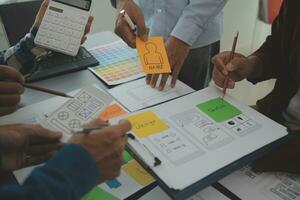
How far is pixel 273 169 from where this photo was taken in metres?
0.74

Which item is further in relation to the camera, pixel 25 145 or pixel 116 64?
pixel 116 64

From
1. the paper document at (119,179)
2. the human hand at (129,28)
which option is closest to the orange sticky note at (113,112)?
the paper document at (119,179)

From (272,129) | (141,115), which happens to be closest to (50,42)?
(141,115)

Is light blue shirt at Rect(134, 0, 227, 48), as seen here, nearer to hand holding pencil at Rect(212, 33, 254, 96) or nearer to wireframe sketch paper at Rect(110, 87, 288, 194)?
hand holding pencil at Rect(212, 33, 254, 96)

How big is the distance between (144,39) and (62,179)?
552mm

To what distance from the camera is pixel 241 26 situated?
9.14ft

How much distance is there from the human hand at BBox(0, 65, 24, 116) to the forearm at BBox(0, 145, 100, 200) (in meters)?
0.36

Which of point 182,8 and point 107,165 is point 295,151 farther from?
point 182,8

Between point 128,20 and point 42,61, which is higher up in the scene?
point 128,20

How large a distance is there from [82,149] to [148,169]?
17 cm

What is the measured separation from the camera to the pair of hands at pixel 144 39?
99cm

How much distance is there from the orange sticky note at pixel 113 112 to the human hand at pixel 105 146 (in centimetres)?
27

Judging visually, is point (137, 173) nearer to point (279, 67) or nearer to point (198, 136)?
point (198, 136)

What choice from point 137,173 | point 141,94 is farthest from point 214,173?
point 141,94
